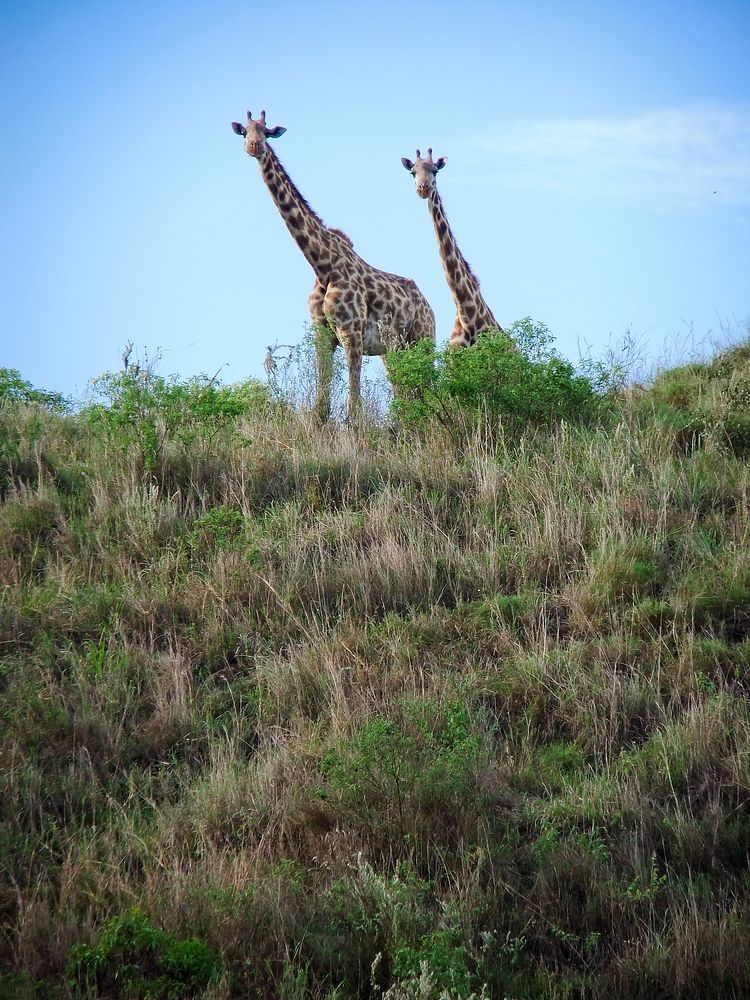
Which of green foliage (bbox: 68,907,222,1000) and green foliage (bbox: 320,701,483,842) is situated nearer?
green foliage (bbox: 68,907,222,1000)

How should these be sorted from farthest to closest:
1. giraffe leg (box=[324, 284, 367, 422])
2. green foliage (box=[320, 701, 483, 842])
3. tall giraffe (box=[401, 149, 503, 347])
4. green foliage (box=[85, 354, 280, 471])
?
1. tall giraffe (box=[401, 149, 503, 347])
2. giraffe leg (box=[324, 284, 367, 422])
3. green foliage (box=[85, 354, 280, 471])
4. green foliage (box=[320, 701, 483, 842])

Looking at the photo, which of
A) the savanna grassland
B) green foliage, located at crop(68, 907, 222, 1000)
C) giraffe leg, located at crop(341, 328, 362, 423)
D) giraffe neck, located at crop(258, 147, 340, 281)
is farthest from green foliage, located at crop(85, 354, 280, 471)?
green foliage, located at crop(68, 907, 222, 1000)

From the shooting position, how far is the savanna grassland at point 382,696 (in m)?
4.21

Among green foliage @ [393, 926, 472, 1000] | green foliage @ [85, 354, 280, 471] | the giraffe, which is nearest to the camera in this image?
green foliage @ [393, 926, 472, 1000]

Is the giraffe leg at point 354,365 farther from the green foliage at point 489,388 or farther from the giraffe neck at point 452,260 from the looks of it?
the giraffe neck at point 452,260

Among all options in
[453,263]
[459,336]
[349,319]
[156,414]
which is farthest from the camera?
[453,263]

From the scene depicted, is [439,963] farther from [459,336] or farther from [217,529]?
[459,336]

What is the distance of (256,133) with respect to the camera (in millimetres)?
13078

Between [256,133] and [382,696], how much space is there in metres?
9.13

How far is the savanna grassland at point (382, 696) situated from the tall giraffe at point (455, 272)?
11.9 feet

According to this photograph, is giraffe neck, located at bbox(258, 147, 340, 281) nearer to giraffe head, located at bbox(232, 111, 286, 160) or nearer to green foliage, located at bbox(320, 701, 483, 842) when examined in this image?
giraffe head, located at bbox(232, 111, 286, 160)

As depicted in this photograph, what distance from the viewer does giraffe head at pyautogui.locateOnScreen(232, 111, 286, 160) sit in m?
13.0

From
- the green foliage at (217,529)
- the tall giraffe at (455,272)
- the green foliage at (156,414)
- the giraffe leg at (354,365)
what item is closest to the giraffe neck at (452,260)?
the tall giraffe at (455,272)

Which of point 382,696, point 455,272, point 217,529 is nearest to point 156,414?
point 217,529
